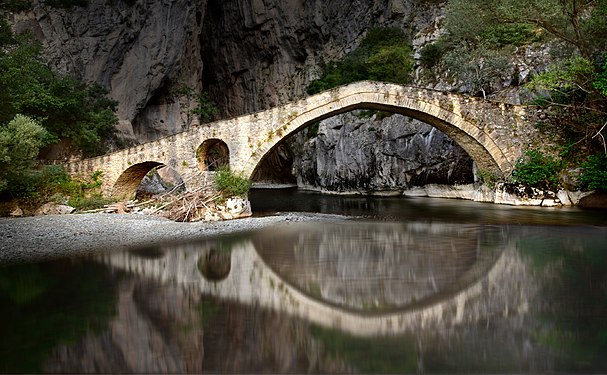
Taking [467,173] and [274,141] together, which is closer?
[274,141]

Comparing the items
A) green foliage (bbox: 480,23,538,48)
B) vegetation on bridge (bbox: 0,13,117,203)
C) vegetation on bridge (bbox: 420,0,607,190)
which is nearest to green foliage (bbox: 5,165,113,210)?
vegetation on bridge (bbox: 0,13,117,203)

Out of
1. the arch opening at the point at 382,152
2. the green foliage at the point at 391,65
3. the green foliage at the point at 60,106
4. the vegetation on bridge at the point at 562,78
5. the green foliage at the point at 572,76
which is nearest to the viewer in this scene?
the green foliage at the point at 572,76

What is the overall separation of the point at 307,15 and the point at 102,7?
1630 centimetres

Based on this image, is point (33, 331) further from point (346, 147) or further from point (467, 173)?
point (346, 147)

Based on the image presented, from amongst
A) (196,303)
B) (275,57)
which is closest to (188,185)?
(196,303)

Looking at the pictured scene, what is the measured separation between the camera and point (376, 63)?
89.4 ft

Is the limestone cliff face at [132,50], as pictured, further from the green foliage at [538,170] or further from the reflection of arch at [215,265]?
the green foliage at [538,170]

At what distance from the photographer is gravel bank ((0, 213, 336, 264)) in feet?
29.2

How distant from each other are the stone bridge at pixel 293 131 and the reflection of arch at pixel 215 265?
8479mm

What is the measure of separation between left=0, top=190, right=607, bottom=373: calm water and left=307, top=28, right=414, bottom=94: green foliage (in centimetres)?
1866

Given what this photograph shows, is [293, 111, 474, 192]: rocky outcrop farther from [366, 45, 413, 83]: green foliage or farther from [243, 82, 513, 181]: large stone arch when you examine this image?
[243, 82, 513, 181]: large stone arch

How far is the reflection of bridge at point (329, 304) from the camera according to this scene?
15.6 ft

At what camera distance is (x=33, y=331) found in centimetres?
447

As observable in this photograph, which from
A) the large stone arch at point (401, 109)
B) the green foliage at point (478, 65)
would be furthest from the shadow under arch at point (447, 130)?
the green foliage at point (478, 65)
